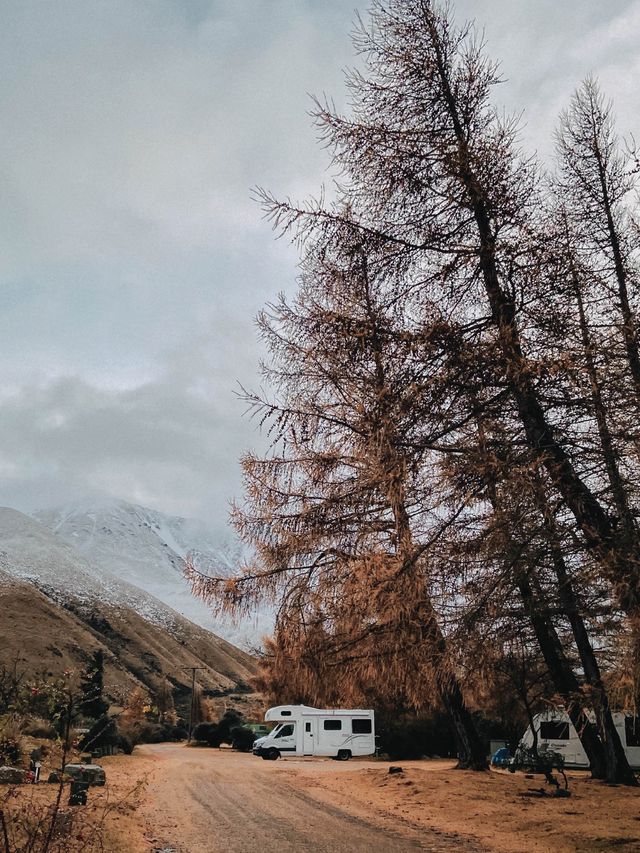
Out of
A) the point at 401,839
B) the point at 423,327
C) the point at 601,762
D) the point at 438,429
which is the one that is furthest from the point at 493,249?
the point at 601,762

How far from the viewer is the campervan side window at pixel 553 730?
22.7 m

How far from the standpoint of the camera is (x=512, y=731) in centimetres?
3125

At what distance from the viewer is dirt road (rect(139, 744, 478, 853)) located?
803 cm

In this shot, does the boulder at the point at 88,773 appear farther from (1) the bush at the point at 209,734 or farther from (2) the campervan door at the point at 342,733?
(1) the bush at the point at 209,734

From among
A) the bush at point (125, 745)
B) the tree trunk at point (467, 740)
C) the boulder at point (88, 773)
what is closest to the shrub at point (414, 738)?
the bush at point (125, 745)

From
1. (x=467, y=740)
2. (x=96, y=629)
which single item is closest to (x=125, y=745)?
(x=467, y=740)

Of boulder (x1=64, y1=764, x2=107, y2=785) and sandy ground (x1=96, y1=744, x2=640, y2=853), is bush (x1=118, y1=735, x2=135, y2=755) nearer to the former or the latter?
sandy ground (x1=96, y1=744, x2=640, y2=853)

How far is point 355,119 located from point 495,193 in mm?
1742

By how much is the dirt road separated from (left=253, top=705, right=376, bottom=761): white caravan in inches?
593

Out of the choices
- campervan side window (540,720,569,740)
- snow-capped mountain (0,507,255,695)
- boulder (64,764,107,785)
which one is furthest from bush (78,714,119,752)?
snow-capped mountain (0,507,255,695)

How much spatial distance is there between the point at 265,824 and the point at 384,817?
1977mm

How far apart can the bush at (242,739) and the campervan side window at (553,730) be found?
63.8 ft

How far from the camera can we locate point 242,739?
38312 millimetres

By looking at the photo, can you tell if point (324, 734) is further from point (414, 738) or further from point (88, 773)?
point (88, 773)
